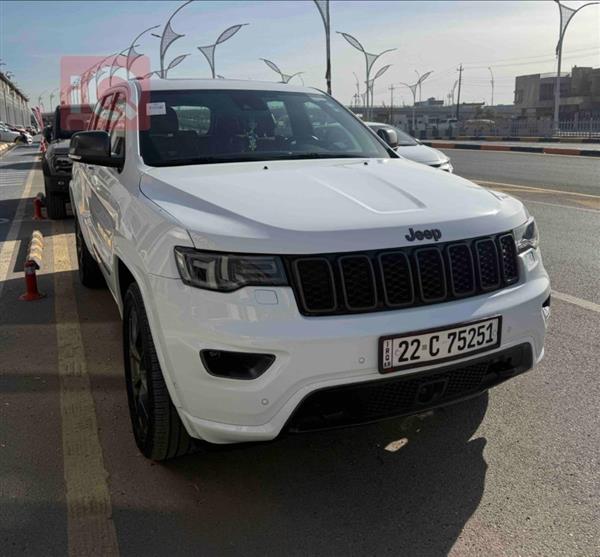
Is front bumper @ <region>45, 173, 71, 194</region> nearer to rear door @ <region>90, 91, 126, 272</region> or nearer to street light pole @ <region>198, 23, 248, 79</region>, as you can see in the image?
rear door @ <region>90, 91, 126, 272</region>

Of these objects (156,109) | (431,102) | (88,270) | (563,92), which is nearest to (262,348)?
(156,109)

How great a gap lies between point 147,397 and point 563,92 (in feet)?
342

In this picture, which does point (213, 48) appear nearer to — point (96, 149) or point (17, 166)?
point (17, 166)

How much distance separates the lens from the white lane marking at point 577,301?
4.98m

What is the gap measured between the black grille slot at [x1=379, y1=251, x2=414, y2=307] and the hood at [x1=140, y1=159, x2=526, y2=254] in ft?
0.18

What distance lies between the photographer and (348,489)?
2.72 m

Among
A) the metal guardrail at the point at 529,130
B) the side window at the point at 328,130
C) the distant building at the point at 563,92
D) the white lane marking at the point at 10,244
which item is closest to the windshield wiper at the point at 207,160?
the side window at the point at 328,130

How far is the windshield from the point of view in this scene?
357cm

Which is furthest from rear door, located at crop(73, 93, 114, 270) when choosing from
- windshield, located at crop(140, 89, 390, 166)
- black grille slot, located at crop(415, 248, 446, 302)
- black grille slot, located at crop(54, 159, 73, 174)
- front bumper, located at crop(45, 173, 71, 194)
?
front bumper, located at crop(45, 173, 71, 194)

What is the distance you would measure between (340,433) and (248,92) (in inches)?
89.9

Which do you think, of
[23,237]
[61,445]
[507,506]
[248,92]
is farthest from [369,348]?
[23,237]

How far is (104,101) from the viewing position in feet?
17.3

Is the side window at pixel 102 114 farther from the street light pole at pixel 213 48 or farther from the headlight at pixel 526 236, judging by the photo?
the street light pole at pixel 213 48

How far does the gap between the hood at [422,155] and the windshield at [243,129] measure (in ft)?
18.8
